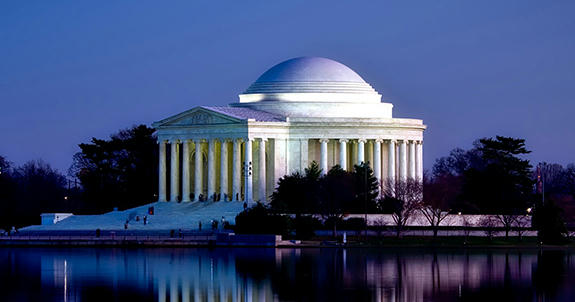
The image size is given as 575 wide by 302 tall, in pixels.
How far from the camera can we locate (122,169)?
174 meters

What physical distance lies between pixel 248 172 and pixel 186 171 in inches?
455

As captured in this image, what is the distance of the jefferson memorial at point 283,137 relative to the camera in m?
155

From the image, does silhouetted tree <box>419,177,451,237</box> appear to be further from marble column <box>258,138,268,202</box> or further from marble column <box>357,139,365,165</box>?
marble column <box>258,138,268,202</box>

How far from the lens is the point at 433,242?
128m

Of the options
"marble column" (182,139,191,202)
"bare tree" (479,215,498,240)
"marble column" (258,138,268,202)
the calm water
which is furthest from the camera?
"marble column" (182,139,191,202)

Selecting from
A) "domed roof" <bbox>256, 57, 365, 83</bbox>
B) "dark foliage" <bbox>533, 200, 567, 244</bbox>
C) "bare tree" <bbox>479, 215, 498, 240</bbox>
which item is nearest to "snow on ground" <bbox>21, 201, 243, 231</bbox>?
"domed roof" <bbox>256, 57, 365, 83</bbox>

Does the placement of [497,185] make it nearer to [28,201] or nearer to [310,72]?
[310,72]

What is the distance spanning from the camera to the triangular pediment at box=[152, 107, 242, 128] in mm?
154125

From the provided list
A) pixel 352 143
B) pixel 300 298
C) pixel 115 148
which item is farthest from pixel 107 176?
Result: pixel 300 298

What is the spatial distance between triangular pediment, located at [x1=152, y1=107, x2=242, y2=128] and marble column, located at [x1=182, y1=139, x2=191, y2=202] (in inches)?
79.8

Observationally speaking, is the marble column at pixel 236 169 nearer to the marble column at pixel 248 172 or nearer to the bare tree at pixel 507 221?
the marble column at pixel 248 172

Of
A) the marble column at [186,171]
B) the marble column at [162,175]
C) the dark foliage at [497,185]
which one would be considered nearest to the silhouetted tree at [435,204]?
the dark foliage at [497,185]

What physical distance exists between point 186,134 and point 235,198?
9225 mm

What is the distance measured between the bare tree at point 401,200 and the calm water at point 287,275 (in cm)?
1548
